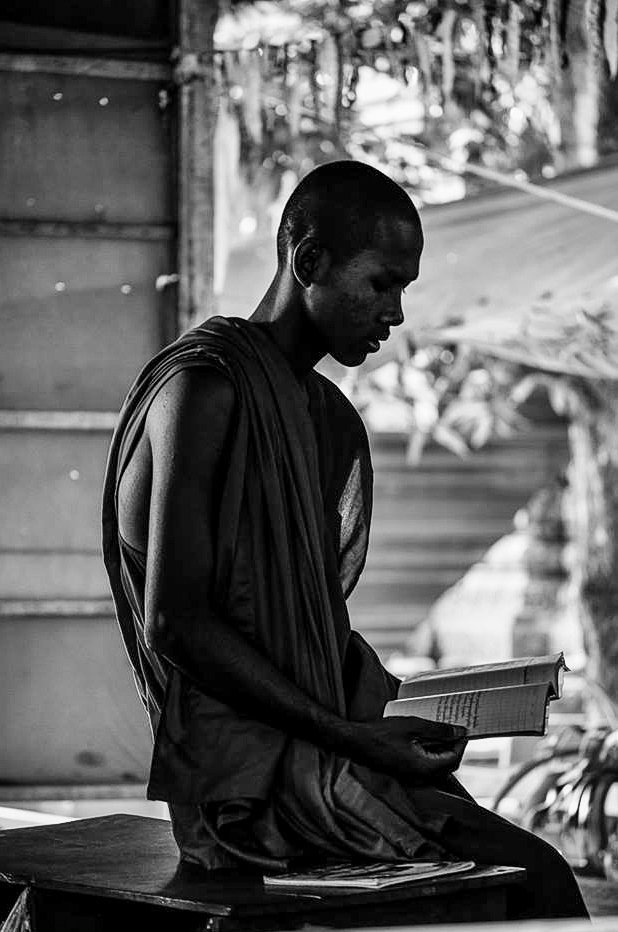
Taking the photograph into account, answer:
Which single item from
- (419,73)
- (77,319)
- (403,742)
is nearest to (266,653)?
(403,742)

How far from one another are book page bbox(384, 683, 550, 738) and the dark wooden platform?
0.67ft

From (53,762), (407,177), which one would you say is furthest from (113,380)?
(407,177)

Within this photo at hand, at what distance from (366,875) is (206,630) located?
405 mm

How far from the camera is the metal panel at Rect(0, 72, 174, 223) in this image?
5.38m

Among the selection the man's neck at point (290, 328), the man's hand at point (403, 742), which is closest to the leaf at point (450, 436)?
the man's neck at point (290, 328)

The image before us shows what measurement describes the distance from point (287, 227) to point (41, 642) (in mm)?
2831

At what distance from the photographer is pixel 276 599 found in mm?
2656

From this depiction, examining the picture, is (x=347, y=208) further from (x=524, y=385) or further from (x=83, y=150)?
(x=524, y=385)

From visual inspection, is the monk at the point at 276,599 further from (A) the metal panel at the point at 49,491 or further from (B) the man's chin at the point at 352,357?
(A) the metal panel at the point at 49,491

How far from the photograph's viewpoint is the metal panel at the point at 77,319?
5.35 m

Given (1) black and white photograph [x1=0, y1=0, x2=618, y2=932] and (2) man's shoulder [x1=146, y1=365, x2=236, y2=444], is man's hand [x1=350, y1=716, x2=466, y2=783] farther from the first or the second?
(2) man's shoulder [x1=146, y1=365, x2=236, y2=444]

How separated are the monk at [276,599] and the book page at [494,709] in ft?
0.11

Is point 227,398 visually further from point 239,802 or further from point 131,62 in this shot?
point 131,62

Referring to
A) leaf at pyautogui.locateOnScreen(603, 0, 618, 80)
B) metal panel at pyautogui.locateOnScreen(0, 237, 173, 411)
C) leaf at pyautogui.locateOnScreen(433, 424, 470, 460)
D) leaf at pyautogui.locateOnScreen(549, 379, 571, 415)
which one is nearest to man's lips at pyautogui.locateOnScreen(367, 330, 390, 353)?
leaf at pyautogui.locateOnScreen(603, 0, 618, 80)
